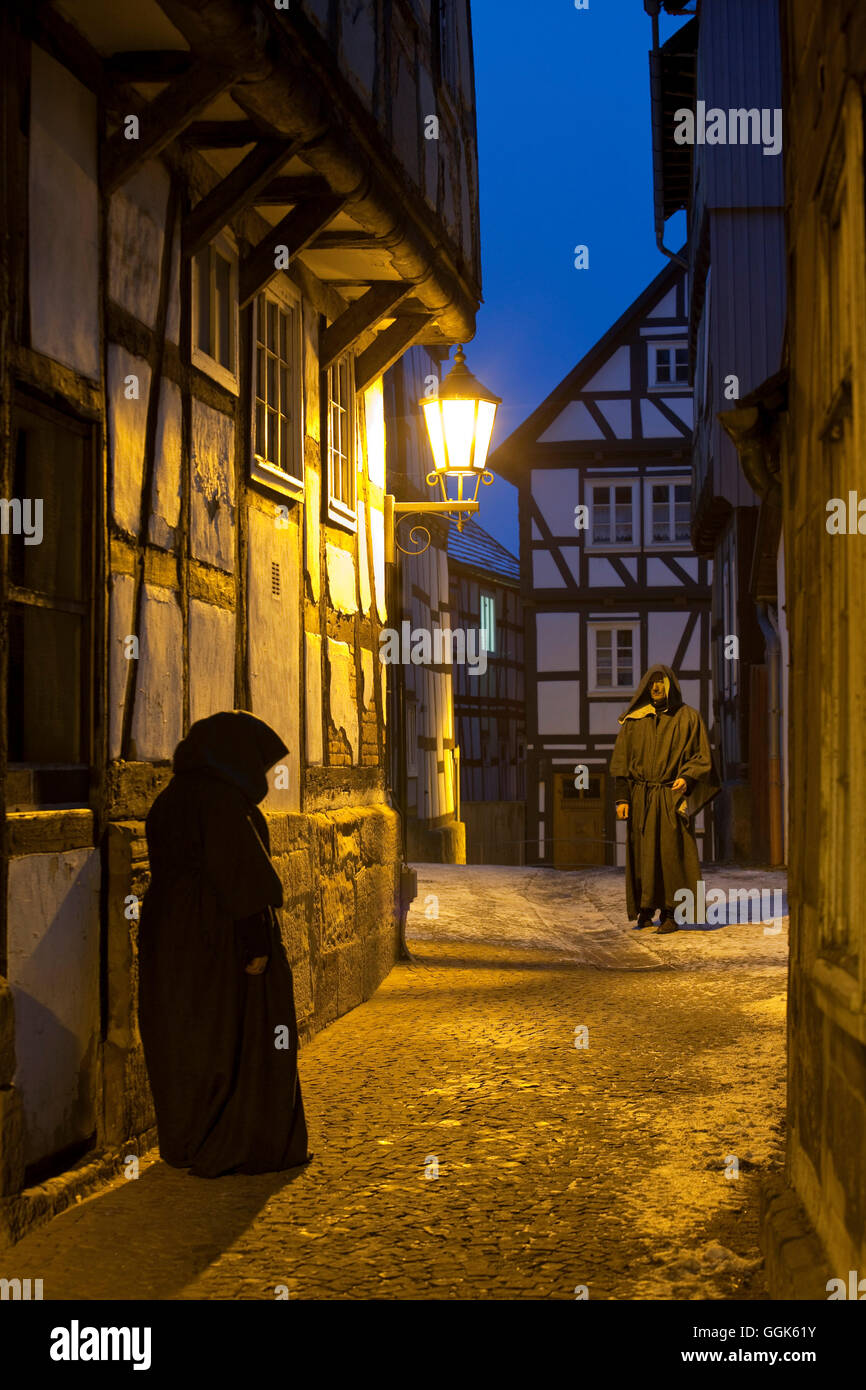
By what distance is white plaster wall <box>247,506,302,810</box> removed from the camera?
23.9 ft

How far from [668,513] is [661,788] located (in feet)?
49.8

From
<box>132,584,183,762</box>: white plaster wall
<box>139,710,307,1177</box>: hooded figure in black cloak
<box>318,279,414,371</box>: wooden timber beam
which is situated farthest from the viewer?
<box>318,279,414,371</box>: wooden timber beam

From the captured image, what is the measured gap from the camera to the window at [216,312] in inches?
260

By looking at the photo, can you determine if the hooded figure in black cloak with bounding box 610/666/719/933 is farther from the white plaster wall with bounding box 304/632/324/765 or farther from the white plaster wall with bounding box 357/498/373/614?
the white plaster wall with bounding box 304/632/324/765

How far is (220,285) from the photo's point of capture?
706cm

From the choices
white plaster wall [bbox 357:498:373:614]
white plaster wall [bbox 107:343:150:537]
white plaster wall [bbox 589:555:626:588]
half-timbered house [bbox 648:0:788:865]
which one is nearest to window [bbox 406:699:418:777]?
half-timbered house [bbox 648:0:788:865]

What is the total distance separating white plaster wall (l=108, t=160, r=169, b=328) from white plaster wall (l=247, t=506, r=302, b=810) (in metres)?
1.55

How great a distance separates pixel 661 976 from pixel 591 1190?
4915 millimetres

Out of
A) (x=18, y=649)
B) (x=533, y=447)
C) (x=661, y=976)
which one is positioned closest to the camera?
(x=18, y=649)

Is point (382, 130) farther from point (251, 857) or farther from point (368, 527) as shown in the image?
point (251, 857)

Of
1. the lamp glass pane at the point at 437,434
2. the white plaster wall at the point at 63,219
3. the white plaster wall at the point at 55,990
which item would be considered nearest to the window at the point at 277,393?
the lamp glass pane at the point at 437,434

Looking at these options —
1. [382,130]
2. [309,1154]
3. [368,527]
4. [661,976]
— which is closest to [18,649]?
[309,1154]

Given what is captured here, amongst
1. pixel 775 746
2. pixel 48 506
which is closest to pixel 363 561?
pixel 48 506

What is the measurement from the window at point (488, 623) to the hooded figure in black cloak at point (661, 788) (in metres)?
20.6
